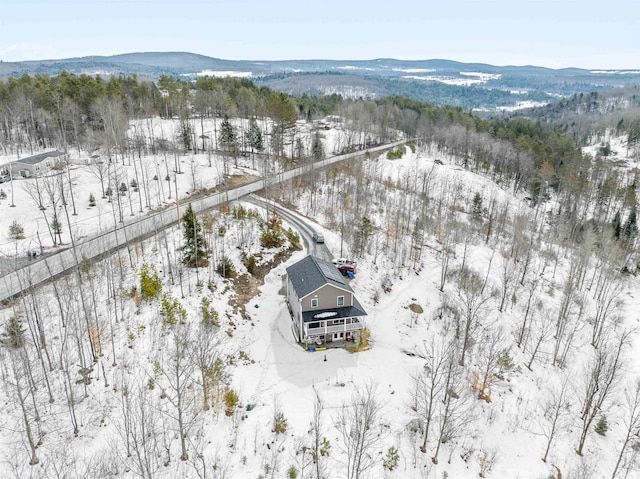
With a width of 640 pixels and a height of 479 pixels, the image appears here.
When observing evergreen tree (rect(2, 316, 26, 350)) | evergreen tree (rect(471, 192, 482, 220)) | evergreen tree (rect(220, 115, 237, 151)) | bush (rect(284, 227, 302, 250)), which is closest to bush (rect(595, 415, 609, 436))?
bush (rect(284, 227, 302, 250))

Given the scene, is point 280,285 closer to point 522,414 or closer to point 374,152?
point 522,414

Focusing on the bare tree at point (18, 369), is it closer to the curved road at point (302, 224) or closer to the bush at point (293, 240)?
the bush at point (293, 240)

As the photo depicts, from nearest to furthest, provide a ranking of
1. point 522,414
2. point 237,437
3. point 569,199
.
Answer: point 237,437 < point 522,414 < point 569,199

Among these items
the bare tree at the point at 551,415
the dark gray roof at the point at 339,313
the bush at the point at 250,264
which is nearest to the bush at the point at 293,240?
the bush at the point at 250,264

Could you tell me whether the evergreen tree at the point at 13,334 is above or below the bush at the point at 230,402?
above

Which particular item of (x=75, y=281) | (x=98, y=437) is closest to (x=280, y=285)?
(x=75, y=281)

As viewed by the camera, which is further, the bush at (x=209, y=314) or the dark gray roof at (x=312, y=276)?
the dark gray roof at (x=312, y=276)
